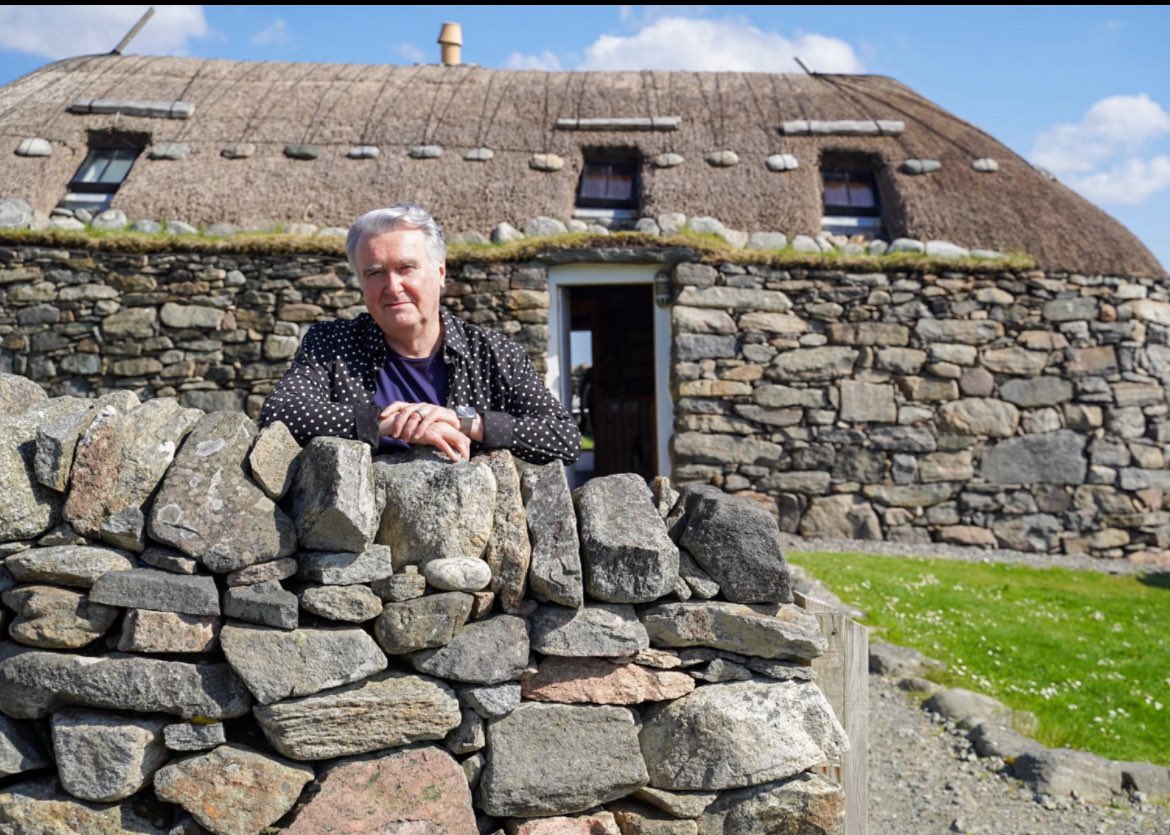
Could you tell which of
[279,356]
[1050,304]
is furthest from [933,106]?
[279,356]

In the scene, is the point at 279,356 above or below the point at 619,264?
below

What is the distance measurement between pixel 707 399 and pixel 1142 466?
4.14 meters

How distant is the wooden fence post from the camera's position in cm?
233

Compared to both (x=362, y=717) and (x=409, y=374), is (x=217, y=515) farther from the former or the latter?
(x=409, y=374)

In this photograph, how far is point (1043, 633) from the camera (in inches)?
222

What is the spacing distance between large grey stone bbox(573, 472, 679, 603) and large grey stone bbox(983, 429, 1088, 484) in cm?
707

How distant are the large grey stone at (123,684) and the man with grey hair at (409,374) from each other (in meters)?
0.56

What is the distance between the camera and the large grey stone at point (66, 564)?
1837 mm

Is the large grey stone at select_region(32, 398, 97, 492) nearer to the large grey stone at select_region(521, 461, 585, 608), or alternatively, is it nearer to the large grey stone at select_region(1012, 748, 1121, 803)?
the large grey stone at select_region(521, 461, 585, 608)

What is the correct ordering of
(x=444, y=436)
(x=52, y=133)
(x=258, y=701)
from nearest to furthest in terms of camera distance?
1. (x=258, y=701)
2. (x=444, y=436)
3. (x=52, y=133)

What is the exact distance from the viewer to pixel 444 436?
2.08 metres

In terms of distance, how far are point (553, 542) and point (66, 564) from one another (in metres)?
1.02

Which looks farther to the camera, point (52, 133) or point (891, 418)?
point (52, 133)

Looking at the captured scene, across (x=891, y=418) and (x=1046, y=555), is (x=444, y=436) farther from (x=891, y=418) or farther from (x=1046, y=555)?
(x=1046, y=555)
